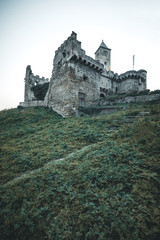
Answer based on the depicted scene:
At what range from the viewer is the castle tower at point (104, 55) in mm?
32344

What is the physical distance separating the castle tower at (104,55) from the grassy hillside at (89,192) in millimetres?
31413

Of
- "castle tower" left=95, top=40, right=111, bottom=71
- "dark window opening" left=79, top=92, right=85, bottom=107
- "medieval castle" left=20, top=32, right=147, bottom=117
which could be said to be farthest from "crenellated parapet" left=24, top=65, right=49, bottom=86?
"castle tower" left=95, top=40, right=111, bottom=71

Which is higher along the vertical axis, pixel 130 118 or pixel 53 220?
pixel 130 118

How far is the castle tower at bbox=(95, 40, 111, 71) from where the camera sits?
32344mm

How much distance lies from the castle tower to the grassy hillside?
103 ft

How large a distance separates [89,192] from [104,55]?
36.5m

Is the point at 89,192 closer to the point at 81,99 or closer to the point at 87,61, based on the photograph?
the point at 81,99

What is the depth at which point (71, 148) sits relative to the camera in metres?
5.86

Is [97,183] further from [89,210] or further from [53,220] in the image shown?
[53,220]

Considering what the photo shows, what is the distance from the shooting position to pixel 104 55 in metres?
32.8

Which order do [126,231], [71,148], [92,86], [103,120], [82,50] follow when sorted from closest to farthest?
[126,231]
[71,148]
[103,120]
[82,50]
[92,86]

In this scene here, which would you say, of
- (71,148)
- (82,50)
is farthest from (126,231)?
(82,50)

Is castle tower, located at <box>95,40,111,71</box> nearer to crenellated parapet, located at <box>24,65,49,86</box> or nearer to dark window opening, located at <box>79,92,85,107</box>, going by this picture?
crenellated parapet, located at <box>24,65,49,86</box>

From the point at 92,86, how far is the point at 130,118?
850 cm
